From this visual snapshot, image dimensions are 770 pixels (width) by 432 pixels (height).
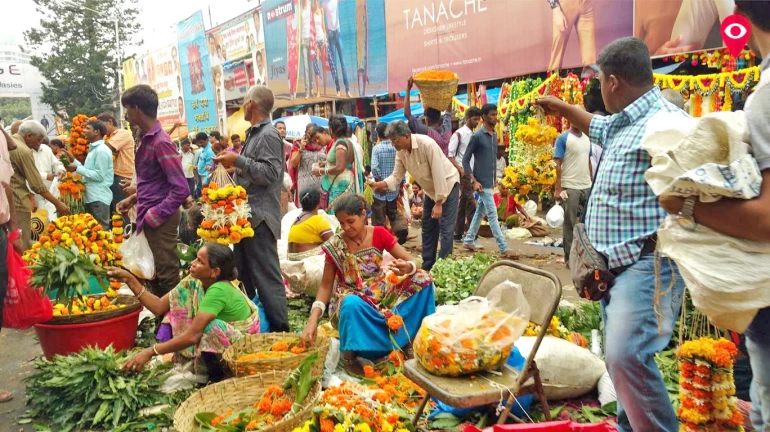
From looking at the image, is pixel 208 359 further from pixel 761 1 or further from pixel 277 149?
pixel 761 1

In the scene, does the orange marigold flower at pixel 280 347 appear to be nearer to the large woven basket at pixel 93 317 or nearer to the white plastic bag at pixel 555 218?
the large woven basket at pixel 93 317

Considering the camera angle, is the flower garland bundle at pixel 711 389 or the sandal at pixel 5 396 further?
the sandal at pixel 5 396

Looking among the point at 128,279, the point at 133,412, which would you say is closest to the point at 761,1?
the point at 133,412

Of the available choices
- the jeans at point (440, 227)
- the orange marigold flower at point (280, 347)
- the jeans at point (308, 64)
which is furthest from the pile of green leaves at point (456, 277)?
the jeans at point (308, 64)

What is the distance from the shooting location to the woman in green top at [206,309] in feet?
13.3

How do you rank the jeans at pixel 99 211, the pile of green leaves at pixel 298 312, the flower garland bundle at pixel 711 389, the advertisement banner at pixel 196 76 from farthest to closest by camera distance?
1. the advertisement banner at pixel 196 76
2. the jeans at pixel 99 211
3. the pile of green leaves at pixel 298 312
4. the flower garland bundle at pixel 711 389

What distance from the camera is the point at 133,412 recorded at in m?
3.89

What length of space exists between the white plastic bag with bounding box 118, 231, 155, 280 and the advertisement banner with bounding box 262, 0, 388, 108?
37.6 feet

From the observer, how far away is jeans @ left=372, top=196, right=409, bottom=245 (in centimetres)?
833

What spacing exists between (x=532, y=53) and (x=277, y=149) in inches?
309

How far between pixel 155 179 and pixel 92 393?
6.03 ft

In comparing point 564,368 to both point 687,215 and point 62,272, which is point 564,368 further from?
point 62,272

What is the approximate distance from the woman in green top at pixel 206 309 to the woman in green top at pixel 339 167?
309 centimetres

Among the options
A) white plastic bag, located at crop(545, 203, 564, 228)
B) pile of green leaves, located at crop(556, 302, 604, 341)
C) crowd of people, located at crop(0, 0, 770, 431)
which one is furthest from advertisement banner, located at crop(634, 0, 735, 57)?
pile of green leaves, located at crop(556, 302, 604, 341)
